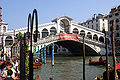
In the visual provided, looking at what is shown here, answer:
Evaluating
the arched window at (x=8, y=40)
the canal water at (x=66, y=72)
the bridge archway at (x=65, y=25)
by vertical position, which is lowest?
the canal water at (x=66, y=72)

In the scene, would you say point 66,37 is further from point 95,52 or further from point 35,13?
point 35,13

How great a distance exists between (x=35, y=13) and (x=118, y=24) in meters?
28.5

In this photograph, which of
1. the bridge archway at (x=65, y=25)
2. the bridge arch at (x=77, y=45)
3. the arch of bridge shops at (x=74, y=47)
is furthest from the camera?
the bridge archway at (x=65, y=25)

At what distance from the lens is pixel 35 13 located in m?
3.24

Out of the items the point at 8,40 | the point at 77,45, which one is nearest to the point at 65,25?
the point at 77,45

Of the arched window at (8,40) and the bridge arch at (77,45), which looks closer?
the arched window at (8,40)

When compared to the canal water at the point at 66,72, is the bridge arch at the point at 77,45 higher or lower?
higher

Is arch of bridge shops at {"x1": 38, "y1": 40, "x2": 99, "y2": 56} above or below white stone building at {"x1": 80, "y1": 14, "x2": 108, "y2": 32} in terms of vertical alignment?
below

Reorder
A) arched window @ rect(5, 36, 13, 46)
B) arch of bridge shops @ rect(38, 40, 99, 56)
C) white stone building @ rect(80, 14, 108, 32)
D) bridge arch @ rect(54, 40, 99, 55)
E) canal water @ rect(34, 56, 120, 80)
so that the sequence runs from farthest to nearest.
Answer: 1. white stone building @ rect(80, 14, 108, 32)
2. arch of bridge shops @ rect(38, 40, 99, 56)
3. bridge arch @ rect(54, 40, 99, 55)
4. arched window @ rect(5, 36, 13, 46)
5. canal water @ rect(34, 56, 120, 80)

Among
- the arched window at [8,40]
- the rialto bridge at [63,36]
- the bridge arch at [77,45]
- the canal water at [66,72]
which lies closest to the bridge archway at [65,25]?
the rialto bridge at [63,36]

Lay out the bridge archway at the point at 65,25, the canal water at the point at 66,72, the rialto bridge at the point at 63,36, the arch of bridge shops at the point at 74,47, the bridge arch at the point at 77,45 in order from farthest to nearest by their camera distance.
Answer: the bridge archway at the point at 65,25 → the arch of bridge shops at the point at 74,47 → the bridge arch at the point at 77,45 → the rialto bridge at the point at 63,36 → the canal water at the point at 66,72

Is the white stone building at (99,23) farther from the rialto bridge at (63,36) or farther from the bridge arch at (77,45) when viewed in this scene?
the bridge arch at (77,45)

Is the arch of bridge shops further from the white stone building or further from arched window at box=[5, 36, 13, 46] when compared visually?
arched window at box=[5, 36, 13, 46]

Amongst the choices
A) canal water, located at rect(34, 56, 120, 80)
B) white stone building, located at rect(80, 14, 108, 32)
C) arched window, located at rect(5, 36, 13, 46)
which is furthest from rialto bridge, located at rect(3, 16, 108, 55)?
canal water, located at rect(34, 56, 120, 80)
